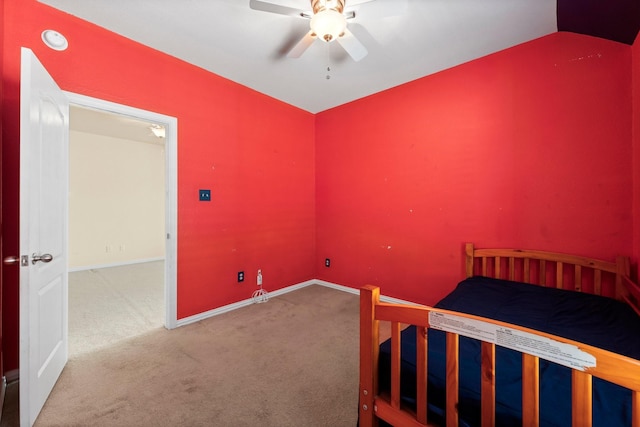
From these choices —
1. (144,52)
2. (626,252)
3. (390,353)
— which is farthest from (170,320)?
(626,252)

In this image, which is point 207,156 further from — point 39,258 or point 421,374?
point 421,374

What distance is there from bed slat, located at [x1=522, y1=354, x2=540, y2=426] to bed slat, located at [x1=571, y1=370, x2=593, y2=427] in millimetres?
85

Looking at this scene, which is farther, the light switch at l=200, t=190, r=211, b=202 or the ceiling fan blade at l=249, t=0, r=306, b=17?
the light switch at l=200, t=190, r=211, b=202

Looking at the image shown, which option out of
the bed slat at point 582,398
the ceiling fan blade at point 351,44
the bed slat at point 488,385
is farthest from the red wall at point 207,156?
the bed slat at point 582,398

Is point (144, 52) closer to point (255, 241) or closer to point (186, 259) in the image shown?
point (186, 259)

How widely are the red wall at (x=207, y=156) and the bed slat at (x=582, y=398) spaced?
2755 millimetres

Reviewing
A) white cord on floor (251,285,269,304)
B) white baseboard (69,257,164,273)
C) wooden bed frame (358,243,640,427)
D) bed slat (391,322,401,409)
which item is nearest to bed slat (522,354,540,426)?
wooden bed frame (358,243,640,427)

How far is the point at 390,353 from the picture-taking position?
1140mm

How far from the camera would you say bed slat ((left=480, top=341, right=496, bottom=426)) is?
0.85 m

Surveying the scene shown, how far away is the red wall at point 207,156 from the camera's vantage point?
5.82 ft

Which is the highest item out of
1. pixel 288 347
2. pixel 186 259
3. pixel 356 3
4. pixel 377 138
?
pixel 356 3

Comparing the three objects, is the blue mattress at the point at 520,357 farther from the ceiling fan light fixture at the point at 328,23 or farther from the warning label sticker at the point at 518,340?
the ceiling fan light fixture at the point at 328,23

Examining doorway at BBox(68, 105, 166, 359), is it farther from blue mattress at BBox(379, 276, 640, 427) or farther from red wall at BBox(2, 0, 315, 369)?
blue mattress at BBox(379, 276, 640, 427)

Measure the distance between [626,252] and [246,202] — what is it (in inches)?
131
